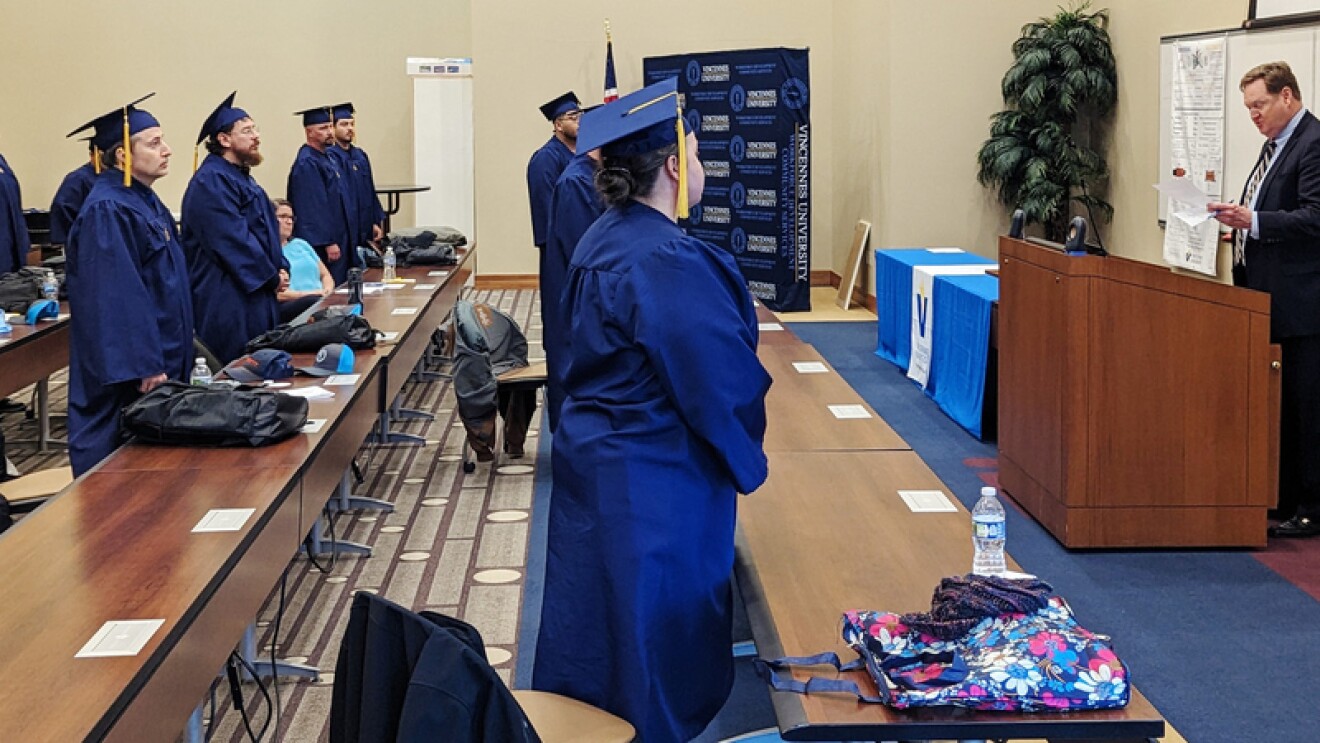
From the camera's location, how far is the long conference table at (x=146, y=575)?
2.23 metres

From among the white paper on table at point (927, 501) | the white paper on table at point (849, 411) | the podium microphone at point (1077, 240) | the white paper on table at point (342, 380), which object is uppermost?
the podium microphone at point (1077, 240)

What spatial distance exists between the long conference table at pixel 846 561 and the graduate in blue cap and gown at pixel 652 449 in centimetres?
19

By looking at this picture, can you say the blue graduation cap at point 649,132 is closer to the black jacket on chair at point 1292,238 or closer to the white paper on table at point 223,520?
the white paper on table at point 223,520

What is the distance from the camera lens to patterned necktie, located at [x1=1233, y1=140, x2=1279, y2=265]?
5.72 meters

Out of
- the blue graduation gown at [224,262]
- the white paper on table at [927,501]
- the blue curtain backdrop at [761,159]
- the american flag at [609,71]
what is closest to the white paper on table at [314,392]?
the blue graduation gown at [224,262]

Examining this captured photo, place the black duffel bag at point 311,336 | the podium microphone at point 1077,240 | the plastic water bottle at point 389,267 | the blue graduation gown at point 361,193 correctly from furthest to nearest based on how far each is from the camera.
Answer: the blue graduation gown at point 361,193, the plastic water bottle at point 389,267, the black duffel bag at point 311,336, the podium microphone at point 1077,240

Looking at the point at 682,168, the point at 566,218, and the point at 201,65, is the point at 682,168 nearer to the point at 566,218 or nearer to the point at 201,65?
the point at 566,218

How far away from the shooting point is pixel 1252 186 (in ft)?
19.1

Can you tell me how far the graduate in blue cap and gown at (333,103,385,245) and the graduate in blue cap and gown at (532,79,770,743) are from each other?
721 cm

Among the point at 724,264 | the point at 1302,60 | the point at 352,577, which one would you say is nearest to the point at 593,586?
the point at 724,264

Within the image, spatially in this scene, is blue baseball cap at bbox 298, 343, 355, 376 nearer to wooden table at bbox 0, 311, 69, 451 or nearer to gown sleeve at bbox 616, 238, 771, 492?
wooden table at bbox 0, 311, 69, 451

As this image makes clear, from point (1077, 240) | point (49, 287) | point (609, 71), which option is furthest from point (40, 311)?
point (609, 71)

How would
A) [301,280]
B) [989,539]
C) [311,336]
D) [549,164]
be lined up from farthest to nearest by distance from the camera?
[301,280] < [549,164] < [311,336] < [989,539]

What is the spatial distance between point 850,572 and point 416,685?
1.23m
